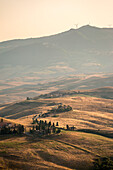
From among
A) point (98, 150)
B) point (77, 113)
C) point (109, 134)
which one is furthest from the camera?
point (77, 113)

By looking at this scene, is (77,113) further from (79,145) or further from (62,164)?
(62,164)

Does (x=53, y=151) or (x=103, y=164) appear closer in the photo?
(x=103, y=164)

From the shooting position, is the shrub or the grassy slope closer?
the shrub

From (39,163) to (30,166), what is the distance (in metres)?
4.18

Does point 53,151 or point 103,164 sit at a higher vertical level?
point 53,151

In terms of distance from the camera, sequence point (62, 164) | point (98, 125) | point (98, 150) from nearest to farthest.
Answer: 1. point (62, 164)
2. point (98, 150)
3. point (98, 125)

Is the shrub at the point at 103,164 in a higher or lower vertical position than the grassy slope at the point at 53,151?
lower

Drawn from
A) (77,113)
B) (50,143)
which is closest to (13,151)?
(50,143)

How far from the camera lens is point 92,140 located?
10569cm

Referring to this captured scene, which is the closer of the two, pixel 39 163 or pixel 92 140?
pixel 39 163

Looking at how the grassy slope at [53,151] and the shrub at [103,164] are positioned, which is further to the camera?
the grassy slope at [53,151]

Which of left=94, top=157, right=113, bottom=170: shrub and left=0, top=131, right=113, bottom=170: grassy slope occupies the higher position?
left=0, top=131, right=113, bottom=170: grassy slope

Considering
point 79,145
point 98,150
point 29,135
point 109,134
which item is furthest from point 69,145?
point 109,134

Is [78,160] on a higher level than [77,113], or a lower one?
lower
